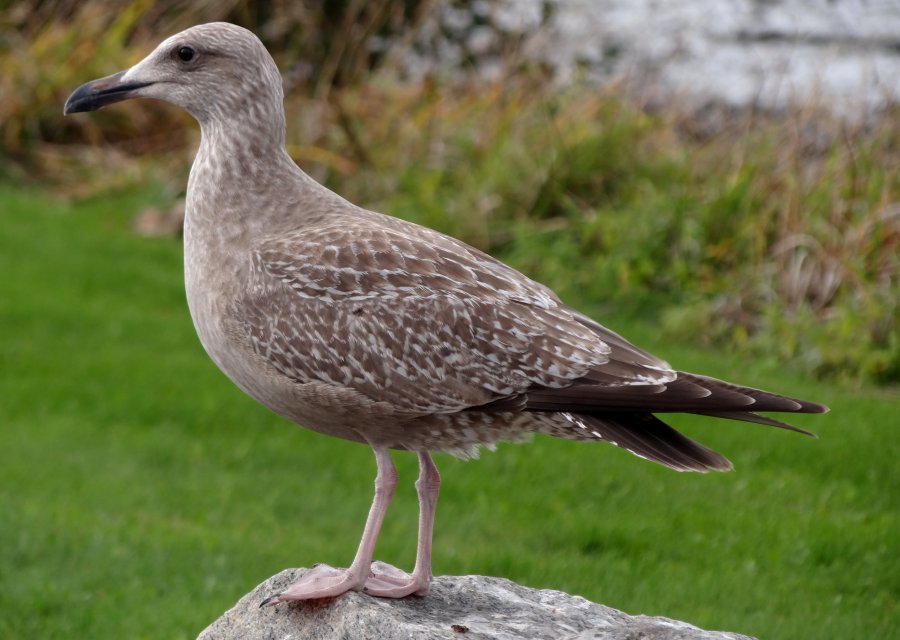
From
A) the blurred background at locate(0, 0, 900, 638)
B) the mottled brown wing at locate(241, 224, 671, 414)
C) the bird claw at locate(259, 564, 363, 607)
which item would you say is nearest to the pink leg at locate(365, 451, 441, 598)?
the bird claw at locate(259, 564, 363, 607)

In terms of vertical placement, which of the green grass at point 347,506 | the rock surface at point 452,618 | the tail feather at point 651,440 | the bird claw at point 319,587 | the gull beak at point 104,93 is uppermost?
the gull beak at point 104,93

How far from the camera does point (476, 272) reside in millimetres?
4875

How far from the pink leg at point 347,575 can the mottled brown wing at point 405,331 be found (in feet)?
1.22

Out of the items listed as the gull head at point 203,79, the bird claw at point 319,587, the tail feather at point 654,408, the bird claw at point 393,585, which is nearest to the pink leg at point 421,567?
the bird claw at point 393,585

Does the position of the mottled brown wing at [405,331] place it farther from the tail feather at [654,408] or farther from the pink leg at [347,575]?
the pink leg at [347,575]

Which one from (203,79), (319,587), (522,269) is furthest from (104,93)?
(522,269)

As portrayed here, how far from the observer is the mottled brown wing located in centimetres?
469

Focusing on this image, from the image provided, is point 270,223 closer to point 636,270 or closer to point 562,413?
point 562,413

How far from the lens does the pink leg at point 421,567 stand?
4812 millimetres

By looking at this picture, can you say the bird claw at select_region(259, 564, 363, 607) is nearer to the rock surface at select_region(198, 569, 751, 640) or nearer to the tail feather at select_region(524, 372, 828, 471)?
the rock surface at select_region(198, 569, 751, 640)

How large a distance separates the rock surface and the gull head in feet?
A: 5.86

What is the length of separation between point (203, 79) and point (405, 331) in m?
1.28

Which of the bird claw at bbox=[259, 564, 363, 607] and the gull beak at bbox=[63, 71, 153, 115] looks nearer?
the bird claw at bbox=[259, 564, 363, 607]

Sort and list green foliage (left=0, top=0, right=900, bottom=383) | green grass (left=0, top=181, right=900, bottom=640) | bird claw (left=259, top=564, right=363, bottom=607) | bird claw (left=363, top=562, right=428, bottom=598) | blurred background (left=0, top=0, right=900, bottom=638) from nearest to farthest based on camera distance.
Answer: bird claw (left=259, top=564, right=363, bottom=607) → bird claw (left=363, top=562, right=428, bottom=598) → green grass (left=0, top=181, right=900, bottom=640) → blurred background (left=0, top=0, right=900, bottom=638) → green foliage (left=0, top=0, right=900, bottom=383)
